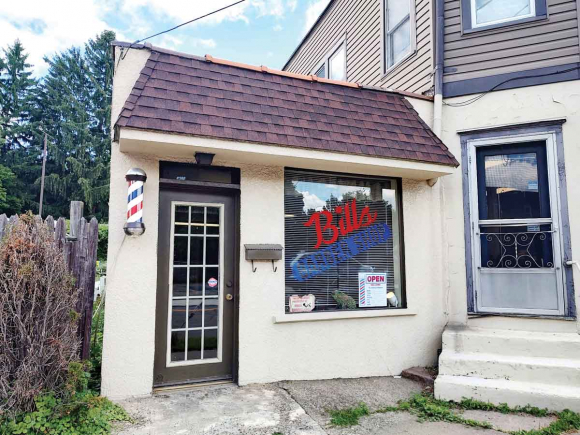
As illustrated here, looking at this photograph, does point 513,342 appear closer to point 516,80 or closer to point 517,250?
point 517,250

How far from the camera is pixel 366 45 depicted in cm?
817

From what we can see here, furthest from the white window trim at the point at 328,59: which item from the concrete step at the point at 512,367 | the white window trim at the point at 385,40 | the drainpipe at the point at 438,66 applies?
the concrete step at the point at 512,367

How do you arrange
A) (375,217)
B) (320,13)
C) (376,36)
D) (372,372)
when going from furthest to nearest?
(320,13) < (376,36) < (375,217) < (372,372)

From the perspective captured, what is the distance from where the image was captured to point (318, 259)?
5.00 meters

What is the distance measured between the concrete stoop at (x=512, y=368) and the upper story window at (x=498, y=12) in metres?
4.24

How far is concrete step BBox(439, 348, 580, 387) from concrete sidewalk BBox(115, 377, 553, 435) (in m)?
0.46

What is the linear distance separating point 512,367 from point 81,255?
480 cm

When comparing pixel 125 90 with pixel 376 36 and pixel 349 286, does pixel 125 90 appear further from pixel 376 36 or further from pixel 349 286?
pixel 376 36

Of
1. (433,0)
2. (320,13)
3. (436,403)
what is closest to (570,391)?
(436,403)

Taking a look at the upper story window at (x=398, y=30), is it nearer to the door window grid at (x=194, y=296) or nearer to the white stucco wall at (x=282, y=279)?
the white stucco wall at (x=282, y=279)

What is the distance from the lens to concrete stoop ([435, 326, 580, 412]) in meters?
4.02

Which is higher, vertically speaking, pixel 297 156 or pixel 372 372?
pixel 297 156

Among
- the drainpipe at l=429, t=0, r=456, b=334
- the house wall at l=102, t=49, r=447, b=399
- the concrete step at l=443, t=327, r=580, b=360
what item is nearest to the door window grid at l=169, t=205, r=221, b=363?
the house wall at l=102, t=49, r=447, b=399

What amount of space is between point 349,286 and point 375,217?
1021 millimetres
